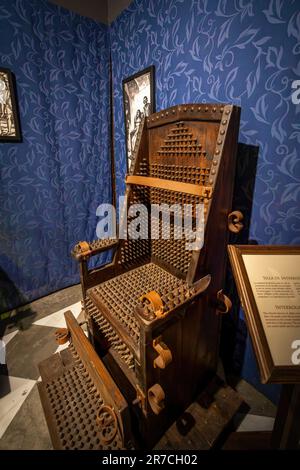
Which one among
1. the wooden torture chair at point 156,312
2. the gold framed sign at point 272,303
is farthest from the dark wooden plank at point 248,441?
the gold framed sign at point 272,303

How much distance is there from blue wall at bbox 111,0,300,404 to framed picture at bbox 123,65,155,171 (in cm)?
27

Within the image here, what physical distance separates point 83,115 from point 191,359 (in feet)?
9.17

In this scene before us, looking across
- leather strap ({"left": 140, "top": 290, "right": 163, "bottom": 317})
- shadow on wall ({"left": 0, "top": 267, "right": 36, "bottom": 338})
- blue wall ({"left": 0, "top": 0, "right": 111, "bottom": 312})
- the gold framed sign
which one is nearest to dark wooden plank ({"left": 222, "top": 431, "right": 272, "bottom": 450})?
the gold framed sign

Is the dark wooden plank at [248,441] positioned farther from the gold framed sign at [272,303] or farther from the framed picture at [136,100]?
the framed picture at [136,100]

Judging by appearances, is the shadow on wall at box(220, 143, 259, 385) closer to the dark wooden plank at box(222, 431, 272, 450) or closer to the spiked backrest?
the spiked backrest

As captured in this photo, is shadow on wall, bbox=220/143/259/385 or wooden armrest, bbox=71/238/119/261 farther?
wooden armrest, bbox=71/238/119/261

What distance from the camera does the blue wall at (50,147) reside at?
7.66ft

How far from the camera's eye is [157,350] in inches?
42.1

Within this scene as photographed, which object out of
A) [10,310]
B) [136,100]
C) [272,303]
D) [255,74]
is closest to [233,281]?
[272,303]

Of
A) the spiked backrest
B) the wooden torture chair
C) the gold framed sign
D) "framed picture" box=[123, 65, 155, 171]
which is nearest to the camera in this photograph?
the gold framed sign

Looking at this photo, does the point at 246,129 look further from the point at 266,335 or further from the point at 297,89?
the point at 266,335

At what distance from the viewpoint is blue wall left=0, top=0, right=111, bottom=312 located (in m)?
2.33
